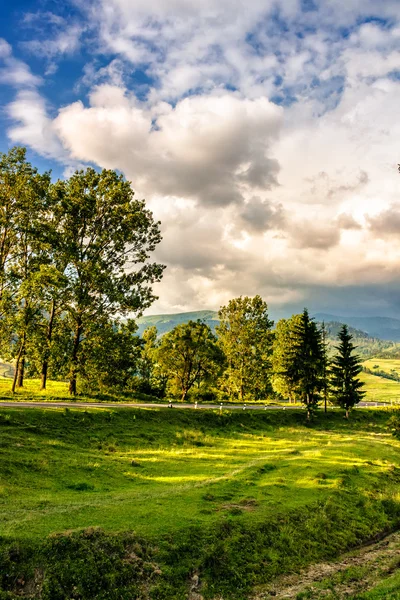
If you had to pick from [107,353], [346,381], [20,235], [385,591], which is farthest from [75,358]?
[346,381]

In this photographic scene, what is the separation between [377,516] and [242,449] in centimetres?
1688

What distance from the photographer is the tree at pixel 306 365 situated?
69644 millimetres

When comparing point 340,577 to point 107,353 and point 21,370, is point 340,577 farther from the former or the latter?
point 21,370

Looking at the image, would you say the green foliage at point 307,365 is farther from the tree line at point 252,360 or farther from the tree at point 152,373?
the tree at point 152,373

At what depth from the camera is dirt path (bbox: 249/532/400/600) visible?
15.9 meters

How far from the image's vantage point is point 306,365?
69938 mm

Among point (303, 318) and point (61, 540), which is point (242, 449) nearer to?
point (61, 540)

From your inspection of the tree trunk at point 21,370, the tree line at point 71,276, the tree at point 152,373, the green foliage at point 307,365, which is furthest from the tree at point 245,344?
the tree trunk at point 21,370

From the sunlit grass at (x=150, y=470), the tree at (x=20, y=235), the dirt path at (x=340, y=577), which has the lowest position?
the dirt path at (x=340, y=577)

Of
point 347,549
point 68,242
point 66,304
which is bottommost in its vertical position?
point 347,549

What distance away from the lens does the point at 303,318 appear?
7525 centimetres

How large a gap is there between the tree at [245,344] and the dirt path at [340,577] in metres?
61.8

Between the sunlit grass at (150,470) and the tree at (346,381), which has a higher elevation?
the tree at (346,381)

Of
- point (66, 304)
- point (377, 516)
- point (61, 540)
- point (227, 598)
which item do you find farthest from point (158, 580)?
point (66, 304)
